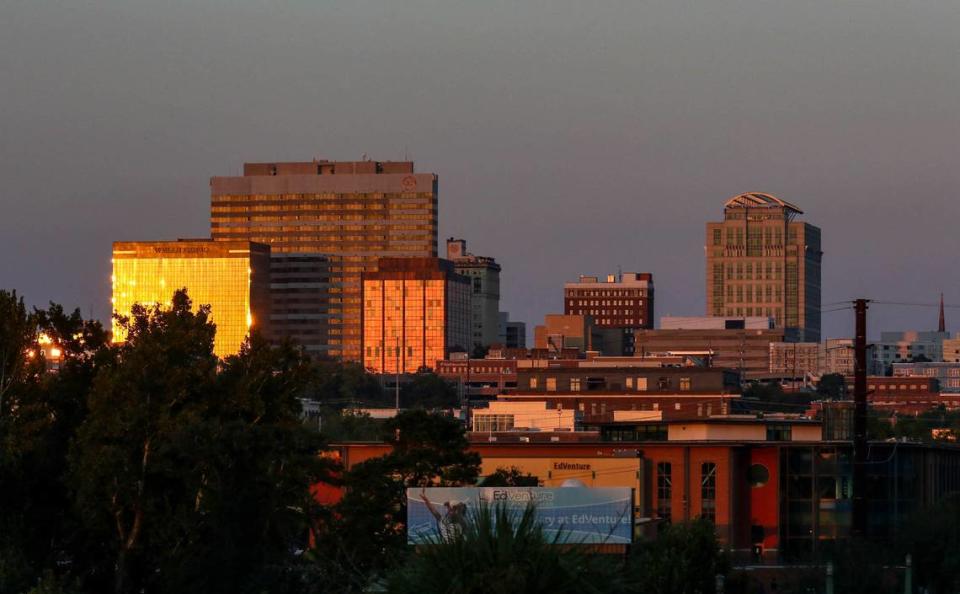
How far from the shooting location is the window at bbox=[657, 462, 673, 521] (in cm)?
12407

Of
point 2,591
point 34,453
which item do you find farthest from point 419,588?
point 34,453

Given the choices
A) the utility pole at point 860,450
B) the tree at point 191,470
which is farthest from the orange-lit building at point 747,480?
the tree at point 191,470

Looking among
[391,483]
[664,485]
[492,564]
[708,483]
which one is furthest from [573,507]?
[664,485]

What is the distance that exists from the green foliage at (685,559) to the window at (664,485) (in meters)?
34.8

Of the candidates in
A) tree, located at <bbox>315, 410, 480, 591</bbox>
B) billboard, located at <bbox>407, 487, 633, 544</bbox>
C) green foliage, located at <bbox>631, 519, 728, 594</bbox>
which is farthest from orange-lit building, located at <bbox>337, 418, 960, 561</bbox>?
billboard, located at <bbox>407, 487, 633, 544</bbox>

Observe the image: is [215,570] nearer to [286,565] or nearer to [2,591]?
[286,565]

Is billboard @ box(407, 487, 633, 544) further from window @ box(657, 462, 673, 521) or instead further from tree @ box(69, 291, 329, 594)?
window @ box(657, 462, 673, 521)

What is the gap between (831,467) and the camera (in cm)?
12475

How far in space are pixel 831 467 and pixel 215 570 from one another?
52849 millimetres


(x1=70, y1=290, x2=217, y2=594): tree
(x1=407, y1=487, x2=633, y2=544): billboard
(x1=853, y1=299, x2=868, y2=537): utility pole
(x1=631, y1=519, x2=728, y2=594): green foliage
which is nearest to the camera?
(x1=407, y1=487, x2=633, y2=544): billboard

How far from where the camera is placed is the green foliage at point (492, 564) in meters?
46.3

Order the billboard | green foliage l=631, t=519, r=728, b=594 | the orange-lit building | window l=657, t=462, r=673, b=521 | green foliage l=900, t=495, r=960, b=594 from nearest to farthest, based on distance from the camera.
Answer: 1. the billboard
2. green foliage l=631, t=519, r=728, b=594
3. green foliage l=900, t=495, r=960, b=594
4. the orange-lit building
5. window l=657, t=462, r=673, b=521

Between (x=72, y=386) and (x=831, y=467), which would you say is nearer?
(x=72, y=386)

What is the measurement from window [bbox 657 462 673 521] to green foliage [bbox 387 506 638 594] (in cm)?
7707
